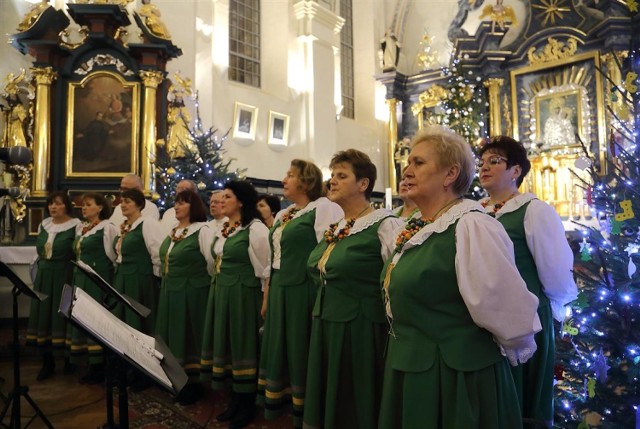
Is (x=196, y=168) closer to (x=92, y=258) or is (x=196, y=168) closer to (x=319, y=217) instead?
(x=92, y=258)

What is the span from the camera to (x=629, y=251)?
2.59 m

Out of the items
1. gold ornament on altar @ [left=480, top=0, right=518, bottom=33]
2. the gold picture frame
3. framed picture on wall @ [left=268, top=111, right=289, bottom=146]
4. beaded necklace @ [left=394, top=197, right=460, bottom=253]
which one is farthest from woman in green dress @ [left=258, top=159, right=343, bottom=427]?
gold ornament on altar @ [left=480, top=0, right=518, bottom=33]

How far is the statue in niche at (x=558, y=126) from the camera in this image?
1293 centimetres

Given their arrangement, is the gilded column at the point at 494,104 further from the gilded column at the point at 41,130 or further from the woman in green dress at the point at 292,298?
the woman in green dress at the point at 292,298

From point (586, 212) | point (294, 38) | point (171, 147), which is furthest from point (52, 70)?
point (586, 212)

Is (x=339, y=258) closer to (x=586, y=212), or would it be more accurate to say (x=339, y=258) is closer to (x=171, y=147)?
(x=171, y=147)

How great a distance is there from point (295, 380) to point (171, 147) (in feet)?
23.0

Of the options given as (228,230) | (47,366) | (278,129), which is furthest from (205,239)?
(278,129)

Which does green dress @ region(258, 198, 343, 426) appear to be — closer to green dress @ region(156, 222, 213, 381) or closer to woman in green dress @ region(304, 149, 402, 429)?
woman in green dress @ region(304, 149, 402, 429)

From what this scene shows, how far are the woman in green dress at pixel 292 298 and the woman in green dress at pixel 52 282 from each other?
2.79 metres

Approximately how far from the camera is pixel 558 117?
13117 mm

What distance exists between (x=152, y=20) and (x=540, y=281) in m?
8.75

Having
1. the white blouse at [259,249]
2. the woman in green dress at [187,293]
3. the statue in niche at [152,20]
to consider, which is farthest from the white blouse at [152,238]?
the statue in niche at [152,20]

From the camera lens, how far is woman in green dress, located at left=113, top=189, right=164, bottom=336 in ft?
15.6
